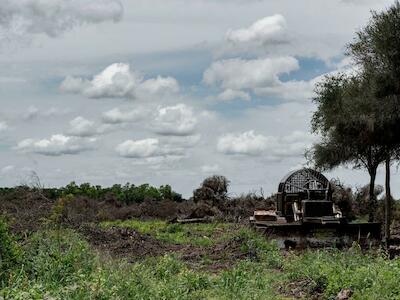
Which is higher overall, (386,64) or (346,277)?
(386,64)

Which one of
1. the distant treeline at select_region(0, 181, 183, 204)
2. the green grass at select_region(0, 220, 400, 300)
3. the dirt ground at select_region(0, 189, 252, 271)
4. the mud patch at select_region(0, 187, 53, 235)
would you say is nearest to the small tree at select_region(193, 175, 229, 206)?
the distant treeline at select_region(0, 181, 183, 204)

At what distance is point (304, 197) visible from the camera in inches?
1028

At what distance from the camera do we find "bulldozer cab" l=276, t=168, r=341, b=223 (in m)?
23.5

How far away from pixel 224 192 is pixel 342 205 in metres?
6.67

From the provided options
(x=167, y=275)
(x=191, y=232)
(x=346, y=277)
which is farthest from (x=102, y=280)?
(x=191, y=232)

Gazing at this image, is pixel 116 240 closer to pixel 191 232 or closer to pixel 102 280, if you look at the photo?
pixel 191 232

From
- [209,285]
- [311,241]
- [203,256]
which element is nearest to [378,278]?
[209,285]

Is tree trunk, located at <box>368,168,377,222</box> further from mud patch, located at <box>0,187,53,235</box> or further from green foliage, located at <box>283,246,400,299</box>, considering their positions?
green foliage, located at <box>283,246,400,299</box>

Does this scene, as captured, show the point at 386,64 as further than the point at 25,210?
Yes

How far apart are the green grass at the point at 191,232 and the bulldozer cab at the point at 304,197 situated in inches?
79.0

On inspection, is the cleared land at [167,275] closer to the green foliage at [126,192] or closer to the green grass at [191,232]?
the green grass at [191,232]

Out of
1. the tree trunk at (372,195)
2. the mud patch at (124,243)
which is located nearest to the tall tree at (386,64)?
the tree trunk at (372,195)

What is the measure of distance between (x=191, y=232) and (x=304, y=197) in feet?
13.6

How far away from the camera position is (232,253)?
17.7 metres
